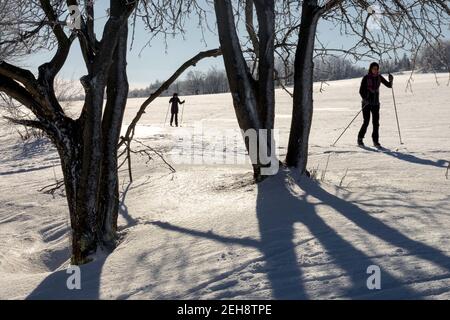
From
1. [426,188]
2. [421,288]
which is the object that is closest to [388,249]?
[421,288]

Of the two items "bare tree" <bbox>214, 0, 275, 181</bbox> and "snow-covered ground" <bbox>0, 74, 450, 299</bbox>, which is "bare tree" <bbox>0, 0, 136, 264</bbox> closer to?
"snow-covered ground" <bbox>0, 74, 450, 299</bbox>

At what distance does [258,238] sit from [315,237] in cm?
39

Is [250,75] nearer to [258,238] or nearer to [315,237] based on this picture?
[258,238]

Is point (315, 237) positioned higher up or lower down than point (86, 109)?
lower down

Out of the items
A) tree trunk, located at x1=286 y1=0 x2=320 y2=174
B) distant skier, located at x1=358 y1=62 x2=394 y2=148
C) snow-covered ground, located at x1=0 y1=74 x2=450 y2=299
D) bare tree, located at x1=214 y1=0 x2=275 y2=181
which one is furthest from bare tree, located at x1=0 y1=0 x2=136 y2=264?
distant skier, located at x1=358 y1=62 x2=394 y2=148

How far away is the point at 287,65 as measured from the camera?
6758 mm

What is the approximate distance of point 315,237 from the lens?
312cm

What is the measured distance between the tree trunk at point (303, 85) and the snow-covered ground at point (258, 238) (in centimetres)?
42

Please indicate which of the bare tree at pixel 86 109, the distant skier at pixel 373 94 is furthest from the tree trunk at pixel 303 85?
the distant skier at pixel 373 94

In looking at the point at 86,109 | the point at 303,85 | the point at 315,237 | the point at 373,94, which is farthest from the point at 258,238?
the point at 373,94

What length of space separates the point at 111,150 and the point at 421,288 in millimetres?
3005

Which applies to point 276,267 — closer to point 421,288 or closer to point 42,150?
point 421,288

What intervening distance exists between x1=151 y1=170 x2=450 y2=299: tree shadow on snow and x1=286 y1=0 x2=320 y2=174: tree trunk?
0.89 metres

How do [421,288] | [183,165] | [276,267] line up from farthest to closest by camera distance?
[183,165]
[276,267]
[421,288]
